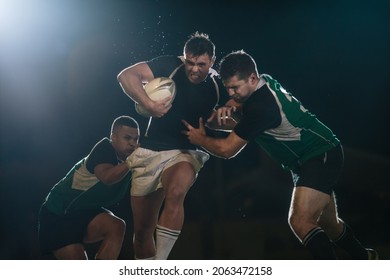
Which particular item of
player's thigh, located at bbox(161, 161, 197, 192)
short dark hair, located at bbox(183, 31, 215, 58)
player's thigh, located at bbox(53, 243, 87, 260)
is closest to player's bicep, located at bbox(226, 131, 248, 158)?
player's thigh, located at bbox(161, 161, 197, 192)

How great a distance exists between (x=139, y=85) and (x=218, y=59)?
0.46 m

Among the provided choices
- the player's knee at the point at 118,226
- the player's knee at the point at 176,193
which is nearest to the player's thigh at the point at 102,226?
the player's knee at the point at 118,226

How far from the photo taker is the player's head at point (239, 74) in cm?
283

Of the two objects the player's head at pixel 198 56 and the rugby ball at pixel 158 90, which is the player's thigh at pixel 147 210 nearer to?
the rugby ball at pixel 158 90

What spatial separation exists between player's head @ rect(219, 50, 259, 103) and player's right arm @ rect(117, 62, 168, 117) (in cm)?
37

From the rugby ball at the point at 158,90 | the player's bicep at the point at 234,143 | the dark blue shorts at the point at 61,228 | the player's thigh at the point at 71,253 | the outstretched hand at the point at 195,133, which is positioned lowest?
the player's thigh at the point at 71,253

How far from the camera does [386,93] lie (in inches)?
112

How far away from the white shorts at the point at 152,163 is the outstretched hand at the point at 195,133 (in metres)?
0.06

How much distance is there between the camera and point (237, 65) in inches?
112

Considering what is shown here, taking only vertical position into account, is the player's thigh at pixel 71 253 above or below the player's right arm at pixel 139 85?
below

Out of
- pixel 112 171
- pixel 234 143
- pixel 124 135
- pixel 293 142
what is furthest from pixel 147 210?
pixel 293 142

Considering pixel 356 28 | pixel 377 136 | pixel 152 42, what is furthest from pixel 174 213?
pixel 356 28

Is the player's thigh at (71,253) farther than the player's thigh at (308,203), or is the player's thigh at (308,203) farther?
the player's thigh at (71,253)
